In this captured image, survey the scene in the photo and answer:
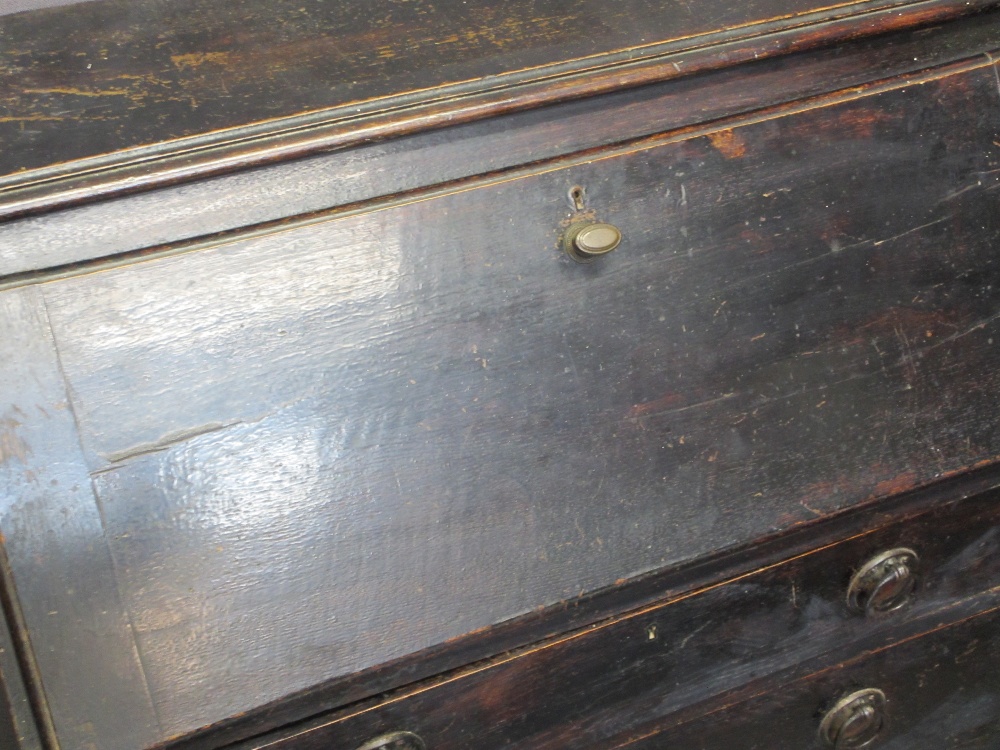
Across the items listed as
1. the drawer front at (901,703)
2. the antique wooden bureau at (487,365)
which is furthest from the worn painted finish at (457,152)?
the drawer front at (901,703)

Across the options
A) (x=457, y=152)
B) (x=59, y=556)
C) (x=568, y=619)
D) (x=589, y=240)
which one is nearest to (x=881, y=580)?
(x=568, y=619)

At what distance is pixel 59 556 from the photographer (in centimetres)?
83

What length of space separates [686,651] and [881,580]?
0.21 m

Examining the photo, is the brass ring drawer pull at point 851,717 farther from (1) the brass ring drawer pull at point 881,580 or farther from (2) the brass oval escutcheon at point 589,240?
(2) the brass oval escutcheon at point 589,240

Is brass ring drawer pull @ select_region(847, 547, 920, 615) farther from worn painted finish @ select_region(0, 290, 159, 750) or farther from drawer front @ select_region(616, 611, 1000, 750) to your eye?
worn painted finish @ select_region(0, 290, 159, 750)

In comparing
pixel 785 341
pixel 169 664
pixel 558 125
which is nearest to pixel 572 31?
pixel 558 125

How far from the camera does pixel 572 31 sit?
100cm

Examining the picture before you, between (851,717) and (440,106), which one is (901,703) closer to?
(851,717)

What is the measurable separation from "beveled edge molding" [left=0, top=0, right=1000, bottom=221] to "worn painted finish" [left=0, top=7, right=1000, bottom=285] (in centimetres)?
2

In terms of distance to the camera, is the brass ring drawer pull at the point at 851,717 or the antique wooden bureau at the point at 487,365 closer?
the antique wooden bureau at the point at 487,365

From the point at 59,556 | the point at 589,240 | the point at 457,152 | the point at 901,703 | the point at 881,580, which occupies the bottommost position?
the point at 901,703

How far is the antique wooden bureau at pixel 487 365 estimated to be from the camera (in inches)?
33.0

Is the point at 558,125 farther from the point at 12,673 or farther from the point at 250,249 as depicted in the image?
the point at 12,673

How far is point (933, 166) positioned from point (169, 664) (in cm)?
85
